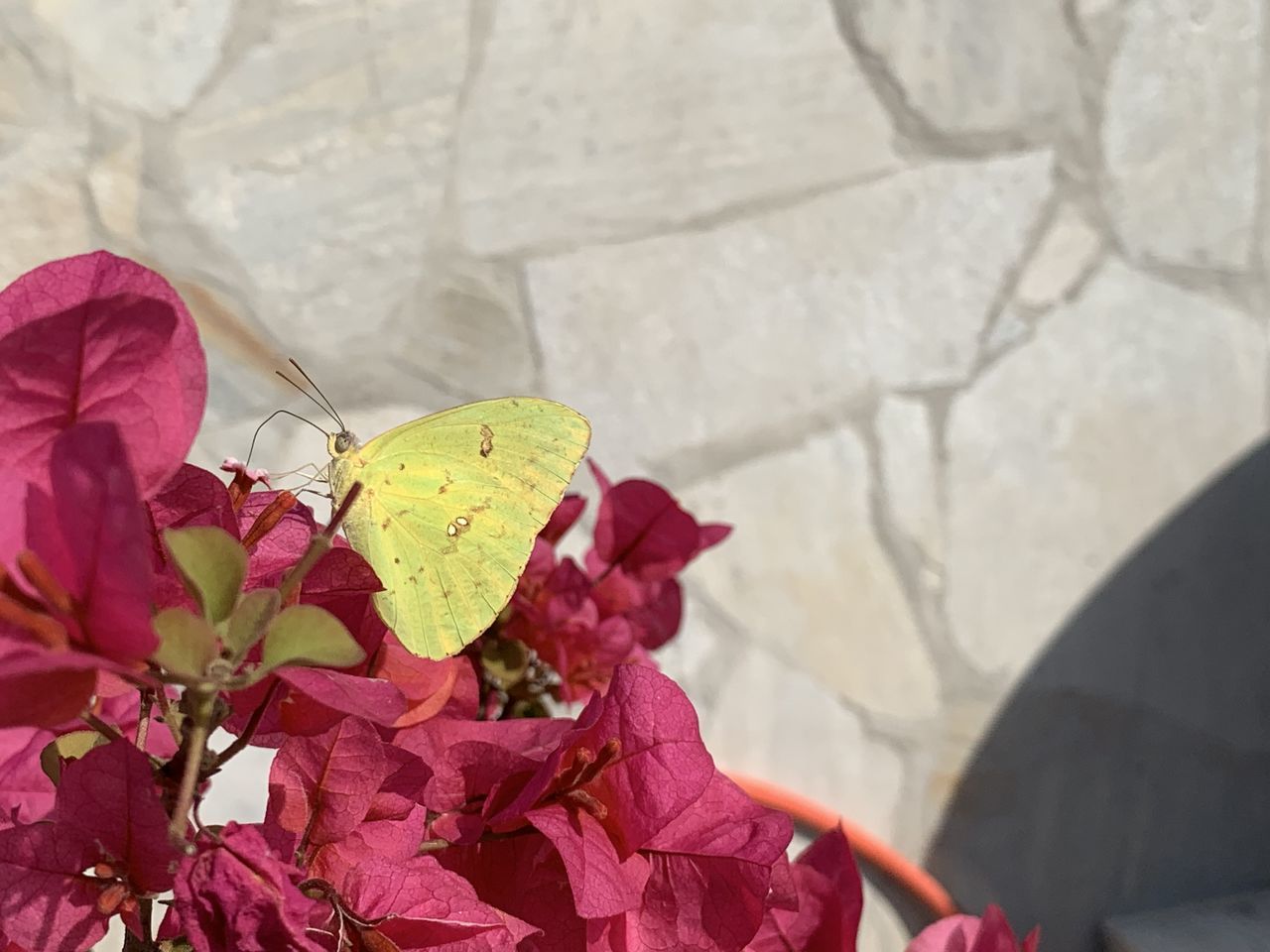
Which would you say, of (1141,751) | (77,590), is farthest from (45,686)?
(1141,751)

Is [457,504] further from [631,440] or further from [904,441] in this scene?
[904,441]

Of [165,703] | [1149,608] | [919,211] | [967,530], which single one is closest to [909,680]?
[967,530]

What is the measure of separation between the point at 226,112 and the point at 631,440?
0.50 meters

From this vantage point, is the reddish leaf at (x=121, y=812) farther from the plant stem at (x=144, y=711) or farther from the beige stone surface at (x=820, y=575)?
the beige stone surface at (x=820, y=575)

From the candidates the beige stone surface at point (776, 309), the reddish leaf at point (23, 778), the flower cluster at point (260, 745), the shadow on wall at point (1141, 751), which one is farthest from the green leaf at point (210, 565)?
the shadow on wall at point (1141, 751)

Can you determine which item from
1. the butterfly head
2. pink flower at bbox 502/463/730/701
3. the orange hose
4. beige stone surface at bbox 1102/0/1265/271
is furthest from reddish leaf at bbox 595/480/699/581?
beige stone surface at bbox 1102/0/1265/271

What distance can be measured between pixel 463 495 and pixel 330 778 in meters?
0.14

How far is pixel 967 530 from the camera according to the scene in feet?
3.51

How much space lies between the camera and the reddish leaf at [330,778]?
24cm

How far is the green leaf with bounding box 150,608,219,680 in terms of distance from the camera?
16cm

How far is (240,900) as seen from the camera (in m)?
0.18

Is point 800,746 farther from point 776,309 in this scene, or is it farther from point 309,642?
point 309,642

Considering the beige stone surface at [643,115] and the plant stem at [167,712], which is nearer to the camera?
the plant stem at [167,712]

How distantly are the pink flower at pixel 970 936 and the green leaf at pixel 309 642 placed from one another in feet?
0.73
